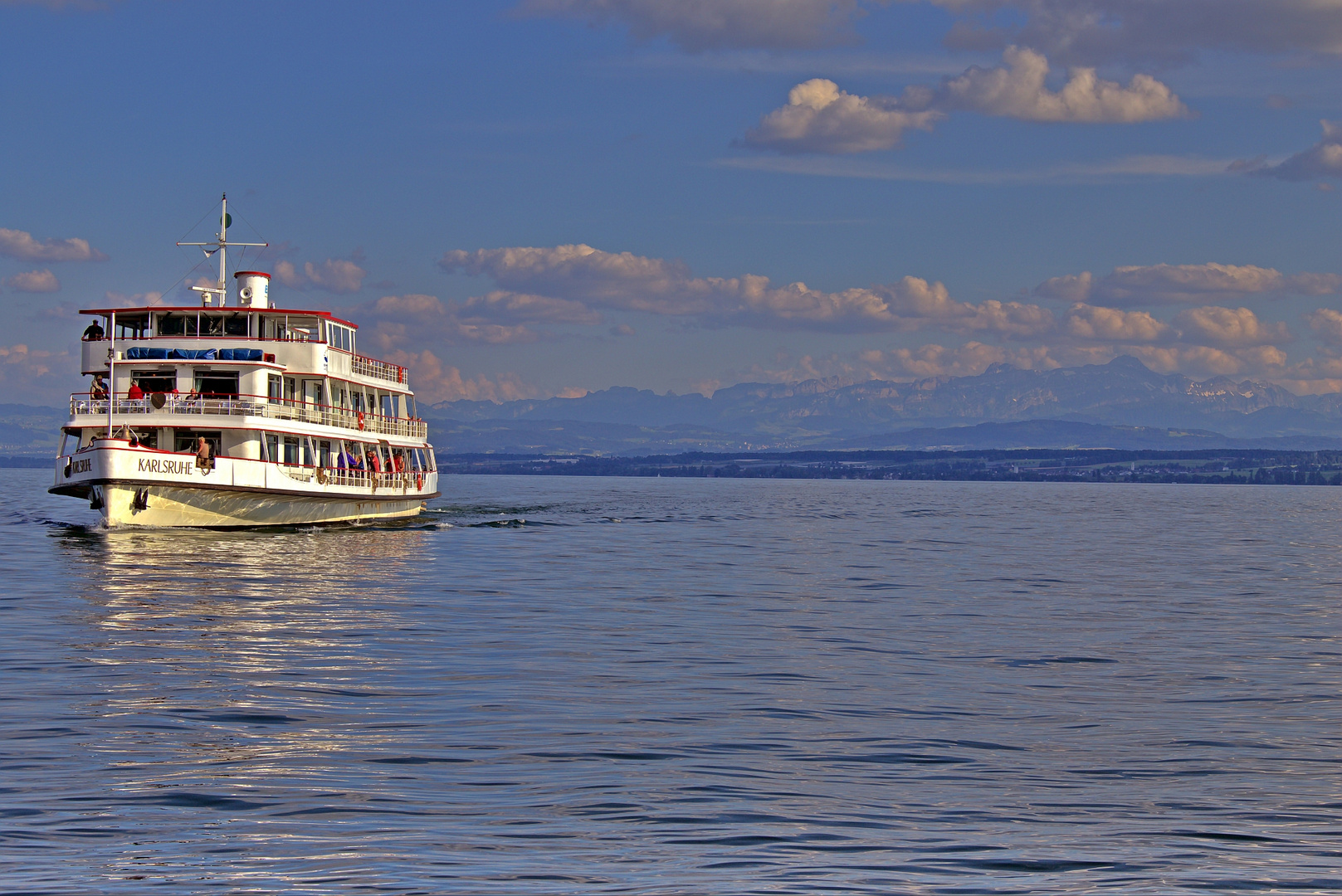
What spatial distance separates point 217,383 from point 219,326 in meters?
2.73

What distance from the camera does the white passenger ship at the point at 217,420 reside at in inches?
2143

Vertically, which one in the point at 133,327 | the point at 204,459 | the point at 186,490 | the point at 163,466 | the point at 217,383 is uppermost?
the point at 133,327

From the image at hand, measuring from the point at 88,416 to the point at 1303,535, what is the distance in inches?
2739

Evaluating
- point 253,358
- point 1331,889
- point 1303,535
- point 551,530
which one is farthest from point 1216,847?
point 1303,535

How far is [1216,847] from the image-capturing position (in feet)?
44.3

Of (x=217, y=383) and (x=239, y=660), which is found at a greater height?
(x=217, y=383)

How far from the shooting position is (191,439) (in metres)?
59.2

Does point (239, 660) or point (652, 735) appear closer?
point (652, 735)

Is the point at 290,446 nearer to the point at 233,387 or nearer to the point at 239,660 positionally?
the point at 233,387

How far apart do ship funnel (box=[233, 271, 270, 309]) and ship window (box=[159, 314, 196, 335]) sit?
3663mm

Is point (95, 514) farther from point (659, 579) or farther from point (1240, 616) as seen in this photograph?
point (1240, 616)

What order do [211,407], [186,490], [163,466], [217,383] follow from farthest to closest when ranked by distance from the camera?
[217,383], [211,407], [186,490], [163,466]

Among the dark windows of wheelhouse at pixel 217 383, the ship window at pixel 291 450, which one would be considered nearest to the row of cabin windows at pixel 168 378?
the dark windows of wheelhouse at pixel 217 383

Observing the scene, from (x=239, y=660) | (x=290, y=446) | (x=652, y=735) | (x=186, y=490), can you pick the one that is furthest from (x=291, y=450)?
(x=652, y=735)
